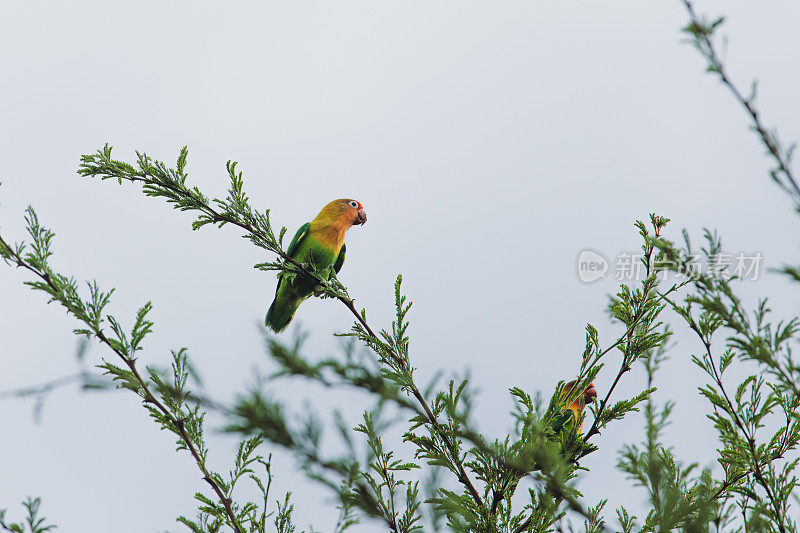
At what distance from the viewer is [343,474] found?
160cm

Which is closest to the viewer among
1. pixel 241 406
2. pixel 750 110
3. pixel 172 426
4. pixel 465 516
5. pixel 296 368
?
pixel 241 406

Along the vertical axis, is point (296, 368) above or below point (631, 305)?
below

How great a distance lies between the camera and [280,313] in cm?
571

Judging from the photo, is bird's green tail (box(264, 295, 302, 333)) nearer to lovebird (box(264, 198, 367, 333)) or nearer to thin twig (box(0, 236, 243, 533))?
lovebird (box(264, 198, 367, 333))

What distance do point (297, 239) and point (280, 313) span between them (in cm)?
68

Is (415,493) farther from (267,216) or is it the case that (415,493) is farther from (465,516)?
(267,216)

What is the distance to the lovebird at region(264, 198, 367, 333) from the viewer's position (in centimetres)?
545

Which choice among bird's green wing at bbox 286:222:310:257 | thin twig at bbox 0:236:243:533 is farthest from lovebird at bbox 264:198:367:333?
thin twig at bbox 0:236:243:533

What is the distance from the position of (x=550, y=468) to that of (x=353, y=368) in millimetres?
625

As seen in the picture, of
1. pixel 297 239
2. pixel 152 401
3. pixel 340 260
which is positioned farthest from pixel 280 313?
pixel 152 401

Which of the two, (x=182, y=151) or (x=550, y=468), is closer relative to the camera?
(x=550, y=468)

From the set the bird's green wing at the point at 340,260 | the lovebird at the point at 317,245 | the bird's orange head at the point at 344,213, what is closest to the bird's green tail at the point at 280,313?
the lovebird at the point at 317,245

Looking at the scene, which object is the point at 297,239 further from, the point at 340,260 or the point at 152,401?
the point at 152,401

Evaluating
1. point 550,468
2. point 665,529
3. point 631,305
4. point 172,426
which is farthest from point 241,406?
point 631,305
